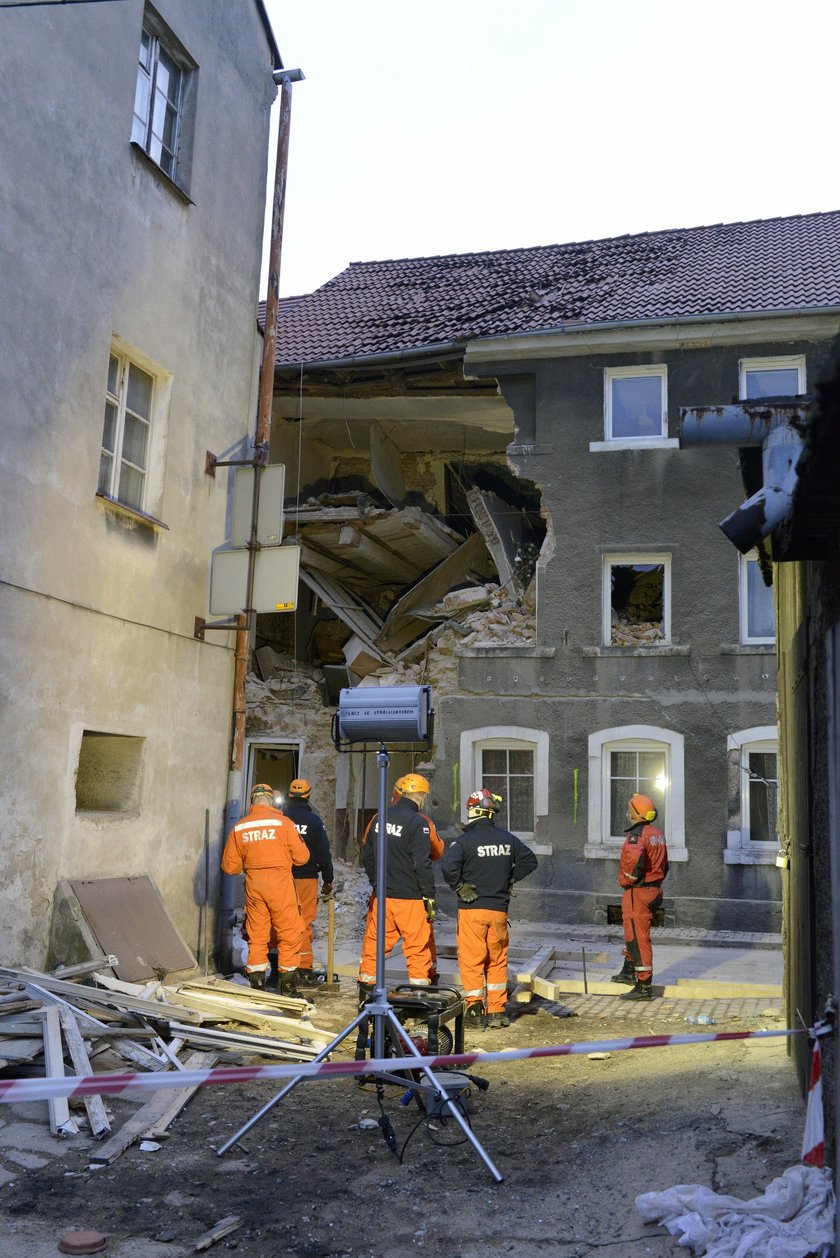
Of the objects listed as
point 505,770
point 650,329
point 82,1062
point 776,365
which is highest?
point 650,329

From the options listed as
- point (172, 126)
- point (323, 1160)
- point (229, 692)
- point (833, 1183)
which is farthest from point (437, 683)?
point (833, 1183)

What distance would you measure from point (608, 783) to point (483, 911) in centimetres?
717

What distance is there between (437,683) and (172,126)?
358 inches

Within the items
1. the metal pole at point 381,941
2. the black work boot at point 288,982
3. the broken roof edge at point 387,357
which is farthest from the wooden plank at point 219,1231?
the broken roof edge at point 387,357

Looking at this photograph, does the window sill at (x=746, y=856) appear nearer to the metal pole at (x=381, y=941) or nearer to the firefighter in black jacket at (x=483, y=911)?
the firefighter in black jacket at (x=483, y=911)

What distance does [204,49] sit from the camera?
38.0ft

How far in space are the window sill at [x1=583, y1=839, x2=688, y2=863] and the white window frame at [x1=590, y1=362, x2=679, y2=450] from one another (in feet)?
19.3

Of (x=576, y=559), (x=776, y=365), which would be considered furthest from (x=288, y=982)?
(x=776, y=365)

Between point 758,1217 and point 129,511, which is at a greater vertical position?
point 129,511

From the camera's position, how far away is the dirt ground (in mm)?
4742

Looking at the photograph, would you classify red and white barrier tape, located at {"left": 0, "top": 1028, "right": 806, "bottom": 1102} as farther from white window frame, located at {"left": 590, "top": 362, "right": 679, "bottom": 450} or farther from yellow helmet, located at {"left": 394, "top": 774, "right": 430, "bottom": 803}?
white window frame, located at {"left": 590, "top": 362, "right": 679, "bottom": 450}

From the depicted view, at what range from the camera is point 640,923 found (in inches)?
426

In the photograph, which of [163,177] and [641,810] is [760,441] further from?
[163,177]

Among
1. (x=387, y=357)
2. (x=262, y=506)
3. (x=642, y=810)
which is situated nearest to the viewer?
(x=642, y=810)
